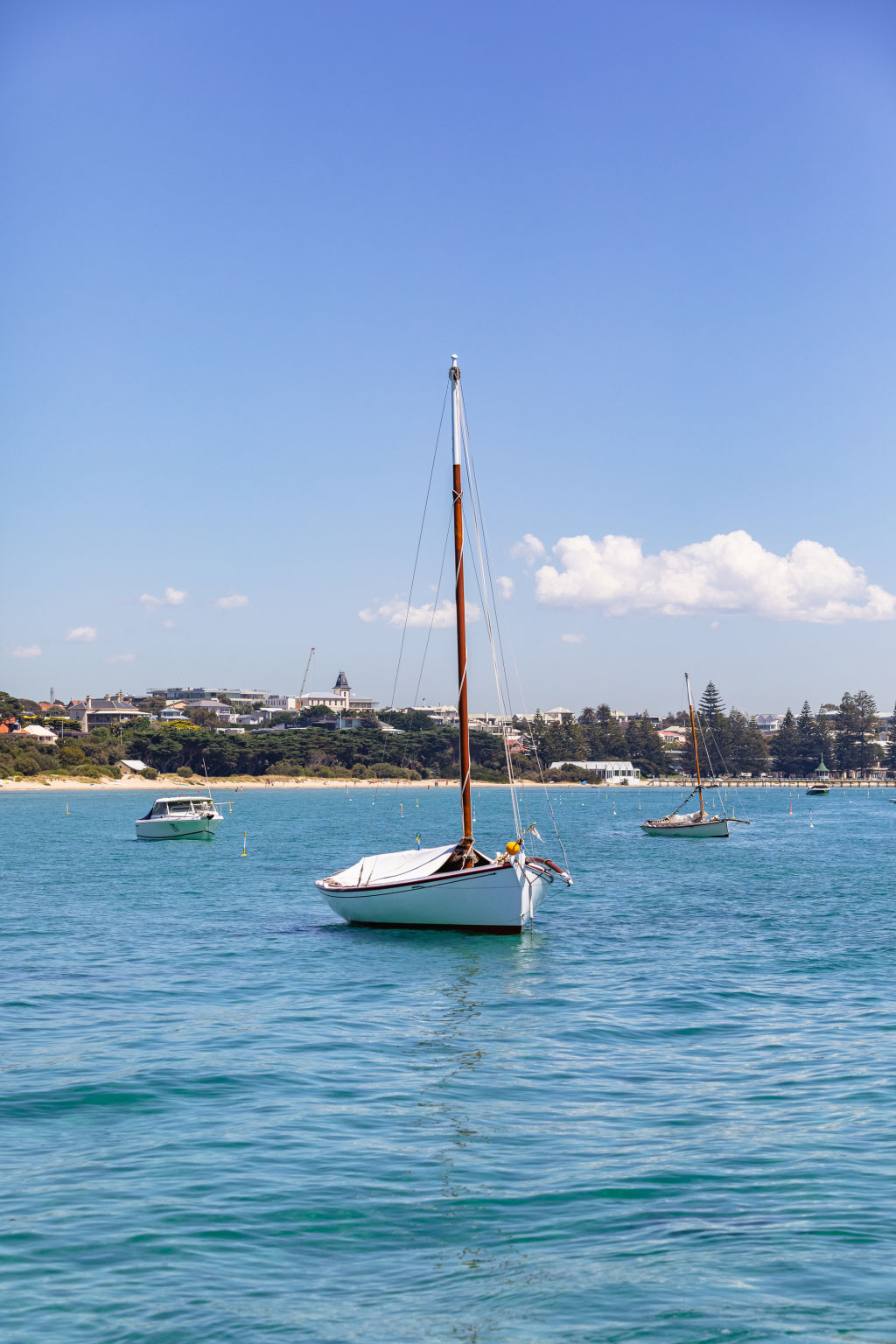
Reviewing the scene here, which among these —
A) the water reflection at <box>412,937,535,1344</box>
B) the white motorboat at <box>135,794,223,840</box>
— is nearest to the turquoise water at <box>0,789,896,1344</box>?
the water reflection at <box>412,937,535,1344</box>

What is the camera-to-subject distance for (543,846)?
85312mm

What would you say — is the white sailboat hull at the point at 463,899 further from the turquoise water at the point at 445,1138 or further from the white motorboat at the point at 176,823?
the white motorboat at the point at 176,823

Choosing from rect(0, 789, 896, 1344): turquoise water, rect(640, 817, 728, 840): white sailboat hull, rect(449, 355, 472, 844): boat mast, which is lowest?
rect(640, 817, 728, 840): white sailboat hull

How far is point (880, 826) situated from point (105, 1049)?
112 meters

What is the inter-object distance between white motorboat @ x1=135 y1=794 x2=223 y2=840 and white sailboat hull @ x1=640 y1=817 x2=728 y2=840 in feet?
113

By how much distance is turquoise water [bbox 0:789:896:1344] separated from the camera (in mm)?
10047

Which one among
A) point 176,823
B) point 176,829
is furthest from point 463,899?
point 176,829

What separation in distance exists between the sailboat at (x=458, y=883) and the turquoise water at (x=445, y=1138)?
859 millimetres

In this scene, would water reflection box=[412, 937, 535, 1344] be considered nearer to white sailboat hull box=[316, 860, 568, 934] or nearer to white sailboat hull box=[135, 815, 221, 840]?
white sailboat hull box=[316, 860, 568, 934]

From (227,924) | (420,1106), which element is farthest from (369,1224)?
(227,924)

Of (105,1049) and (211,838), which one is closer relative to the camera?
(105,1049)

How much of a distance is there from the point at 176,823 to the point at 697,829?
40828mm

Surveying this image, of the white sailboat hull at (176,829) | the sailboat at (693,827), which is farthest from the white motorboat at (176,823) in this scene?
the sailboat at (693,827)

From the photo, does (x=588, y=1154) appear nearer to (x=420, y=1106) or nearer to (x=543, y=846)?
A: (x=420, y=1106)
